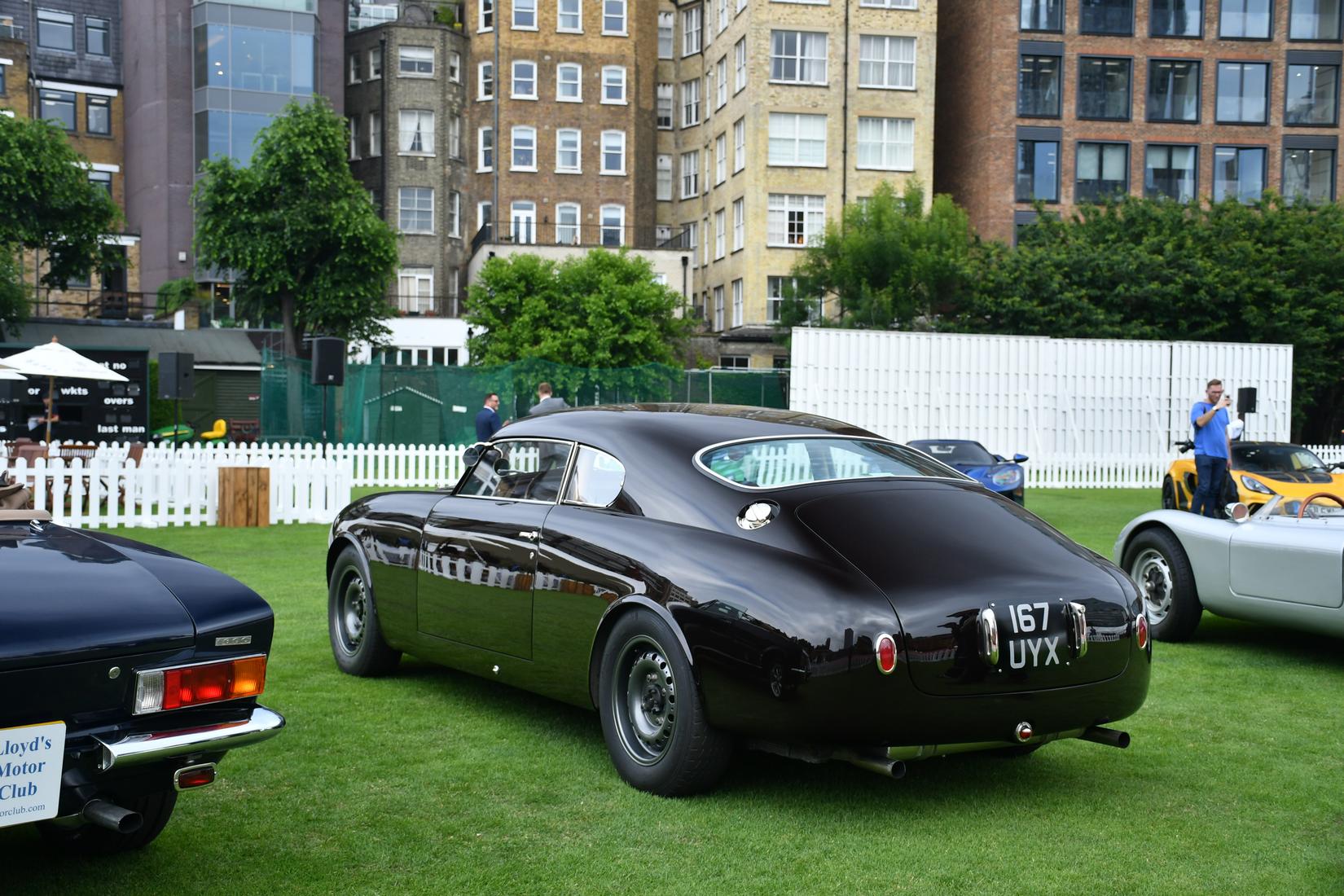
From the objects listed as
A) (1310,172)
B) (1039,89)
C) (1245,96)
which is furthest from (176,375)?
(1310,172)

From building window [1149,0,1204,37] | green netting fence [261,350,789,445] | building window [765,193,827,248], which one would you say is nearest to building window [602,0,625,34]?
building window [765,193,827,248]

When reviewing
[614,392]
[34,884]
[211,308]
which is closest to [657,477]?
[34,884]

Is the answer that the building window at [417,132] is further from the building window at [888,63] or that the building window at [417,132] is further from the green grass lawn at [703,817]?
the green grass lawn at [703,817]

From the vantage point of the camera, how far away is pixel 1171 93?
51.1 meters

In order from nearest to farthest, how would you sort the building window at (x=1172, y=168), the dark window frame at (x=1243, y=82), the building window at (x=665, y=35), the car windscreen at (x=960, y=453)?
the car windscreen at (x=960, y=453)
the dark window frame at (x=1243, y=82)
the building window at (x=1172, y=168)
the building window at (x=665, y=35)

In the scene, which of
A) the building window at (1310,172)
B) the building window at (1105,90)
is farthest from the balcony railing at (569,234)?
the building window at (1310,172)

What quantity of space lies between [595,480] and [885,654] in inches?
71.5

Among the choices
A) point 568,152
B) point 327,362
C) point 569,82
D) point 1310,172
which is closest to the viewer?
point 327,362

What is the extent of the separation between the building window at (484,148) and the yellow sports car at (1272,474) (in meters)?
40.9

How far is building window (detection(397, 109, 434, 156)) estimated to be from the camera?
182 feet

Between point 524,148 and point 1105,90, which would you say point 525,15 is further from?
point 1105,90

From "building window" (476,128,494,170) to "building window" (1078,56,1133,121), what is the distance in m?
24.5

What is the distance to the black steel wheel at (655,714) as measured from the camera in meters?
4.95

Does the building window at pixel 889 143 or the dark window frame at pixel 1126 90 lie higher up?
the dark window frame at pixel 1126 90
